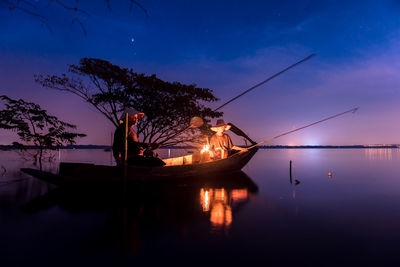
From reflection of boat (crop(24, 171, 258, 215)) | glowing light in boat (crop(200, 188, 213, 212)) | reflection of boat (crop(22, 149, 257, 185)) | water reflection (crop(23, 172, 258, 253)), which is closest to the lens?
water reflection (crop(23, 172, 258, 253))

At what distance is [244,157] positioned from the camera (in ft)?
35.3

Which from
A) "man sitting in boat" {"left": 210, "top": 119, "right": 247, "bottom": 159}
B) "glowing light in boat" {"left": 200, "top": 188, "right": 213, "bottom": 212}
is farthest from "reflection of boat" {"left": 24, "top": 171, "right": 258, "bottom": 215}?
"man sitting in boat" {"left": 210, "top": 119, "right": 247, "bottom": 159}

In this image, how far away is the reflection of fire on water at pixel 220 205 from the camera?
4564 mm

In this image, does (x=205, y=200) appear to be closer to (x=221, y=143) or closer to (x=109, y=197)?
(x=109, y=197)

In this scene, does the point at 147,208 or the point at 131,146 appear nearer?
the point at 147,208

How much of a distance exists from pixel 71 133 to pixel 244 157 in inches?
436

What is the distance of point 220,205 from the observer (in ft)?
19.7

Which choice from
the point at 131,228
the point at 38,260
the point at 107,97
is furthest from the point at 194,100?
the point at 38,260

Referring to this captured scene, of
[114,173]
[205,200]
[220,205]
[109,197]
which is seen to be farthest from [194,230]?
[109,197]

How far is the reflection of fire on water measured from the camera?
456cm

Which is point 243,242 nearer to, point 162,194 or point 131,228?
point 131,228

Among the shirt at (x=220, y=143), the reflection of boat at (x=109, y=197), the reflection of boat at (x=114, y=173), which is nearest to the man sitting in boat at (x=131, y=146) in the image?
the reflection of boat at (x=114, y=173)

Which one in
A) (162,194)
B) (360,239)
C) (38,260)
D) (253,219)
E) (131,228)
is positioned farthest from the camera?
(162,194)

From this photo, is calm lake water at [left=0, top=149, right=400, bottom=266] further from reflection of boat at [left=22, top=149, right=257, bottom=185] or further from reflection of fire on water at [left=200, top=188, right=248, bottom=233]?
reflection of boat at [left=22, top=149, right=257, bottom=185]
